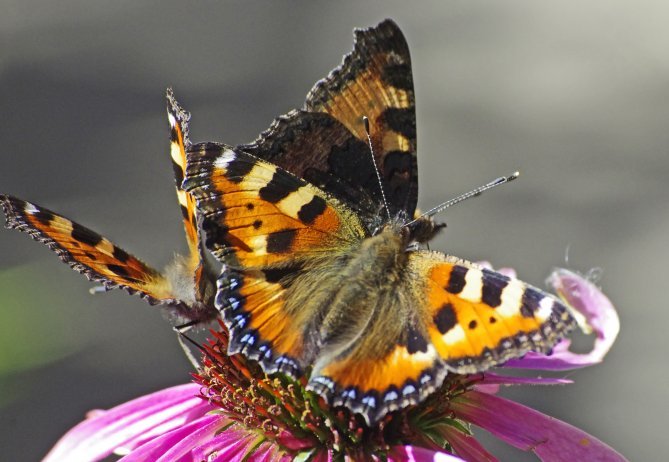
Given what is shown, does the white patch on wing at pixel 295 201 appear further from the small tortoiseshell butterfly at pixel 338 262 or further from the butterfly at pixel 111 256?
the butterfly at pixel 111 256

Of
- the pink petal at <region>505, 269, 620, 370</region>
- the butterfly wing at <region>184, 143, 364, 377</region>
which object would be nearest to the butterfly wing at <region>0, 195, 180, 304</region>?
the butterfly wing at <region>184, 143, 364, 377</region>

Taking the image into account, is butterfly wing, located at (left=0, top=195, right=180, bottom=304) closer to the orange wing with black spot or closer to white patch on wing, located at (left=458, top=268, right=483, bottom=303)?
the orange wing with black spot

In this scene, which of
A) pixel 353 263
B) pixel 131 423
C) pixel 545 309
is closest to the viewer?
pixel 545 309

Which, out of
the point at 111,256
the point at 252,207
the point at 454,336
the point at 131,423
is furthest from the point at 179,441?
the point at 454,336

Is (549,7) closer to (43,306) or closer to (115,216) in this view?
(115,216)

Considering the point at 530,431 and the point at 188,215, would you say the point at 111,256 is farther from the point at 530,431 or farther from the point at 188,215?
the point at 530,431
